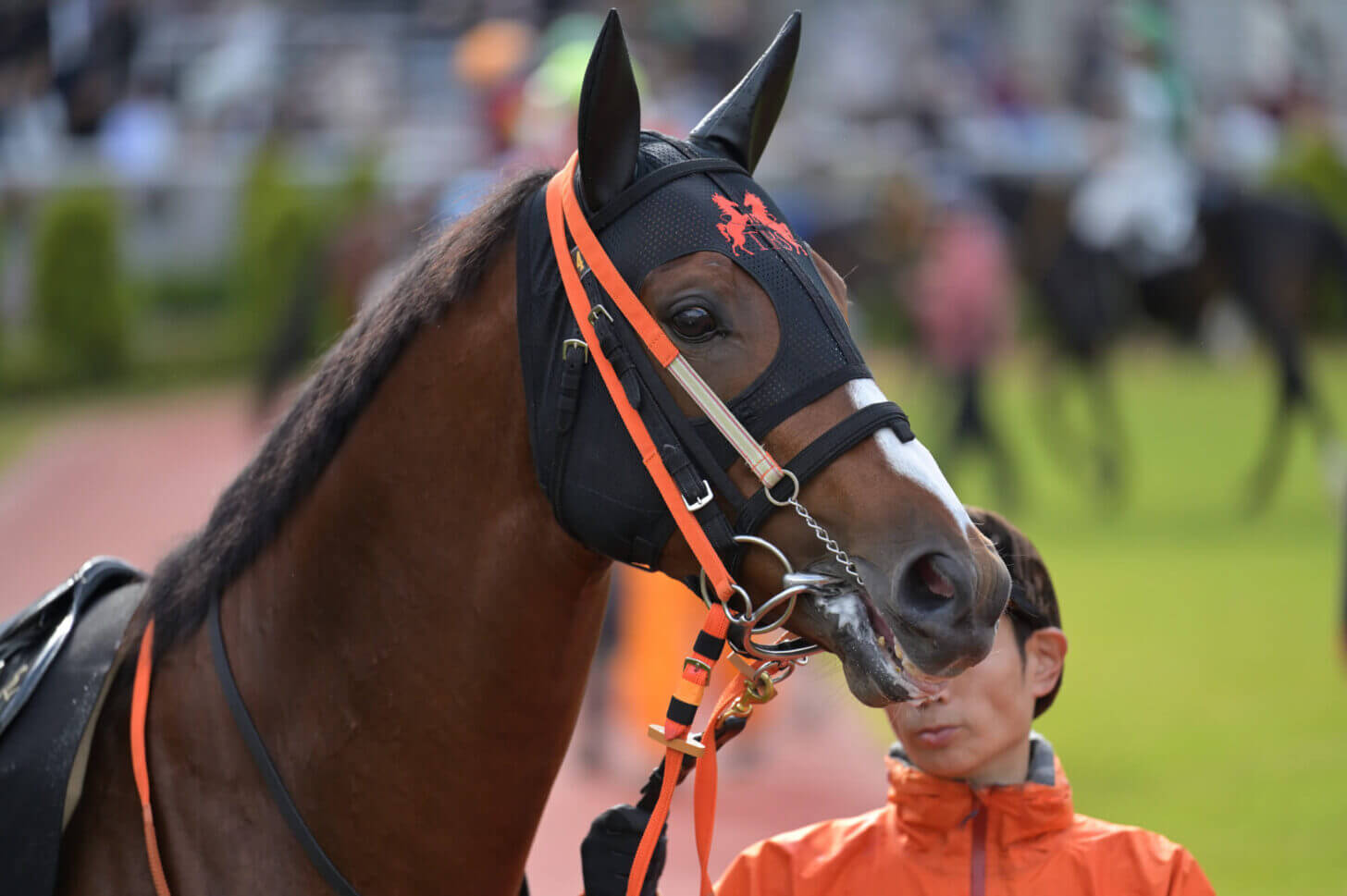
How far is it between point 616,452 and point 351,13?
821 inches

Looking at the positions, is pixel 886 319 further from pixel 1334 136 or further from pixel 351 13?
pixel 351 13

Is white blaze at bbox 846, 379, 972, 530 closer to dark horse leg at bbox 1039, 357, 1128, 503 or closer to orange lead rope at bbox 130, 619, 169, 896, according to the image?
orange lead rope at bbox 130, 619, 169, 896

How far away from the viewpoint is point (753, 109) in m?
2.08

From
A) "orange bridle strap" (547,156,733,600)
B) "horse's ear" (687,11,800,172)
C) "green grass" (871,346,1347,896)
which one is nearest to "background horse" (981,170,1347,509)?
"green grass" (871,346,1347,896)

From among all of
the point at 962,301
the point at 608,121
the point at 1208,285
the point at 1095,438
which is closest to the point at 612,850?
the point at 608,121

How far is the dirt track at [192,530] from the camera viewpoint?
5.46 m

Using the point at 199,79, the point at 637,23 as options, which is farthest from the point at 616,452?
the point at 637,23

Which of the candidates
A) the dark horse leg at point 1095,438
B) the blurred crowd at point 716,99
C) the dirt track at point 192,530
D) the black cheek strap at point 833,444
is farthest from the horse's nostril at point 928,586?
the dark horse leg at point 1095,438

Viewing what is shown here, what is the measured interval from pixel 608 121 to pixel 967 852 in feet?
3.66

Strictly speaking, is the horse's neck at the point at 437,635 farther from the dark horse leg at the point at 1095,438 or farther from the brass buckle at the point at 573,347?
the dark horse leg at the point at 1095,438

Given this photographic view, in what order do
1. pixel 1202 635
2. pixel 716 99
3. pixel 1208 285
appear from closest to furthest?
pixel 1202 635 → pixel 1208 285 → pixel 716 99

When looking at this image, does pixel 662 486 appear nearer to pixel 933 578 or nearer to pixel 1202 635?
pixel 933 578

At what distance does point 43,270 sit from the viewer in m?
13.5

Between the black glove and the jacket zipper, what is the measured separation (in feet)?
1.51
